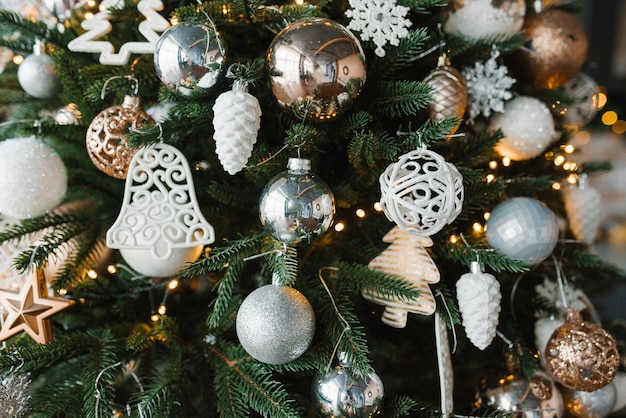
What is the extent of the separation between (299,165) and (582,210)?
→ 57 centimetres

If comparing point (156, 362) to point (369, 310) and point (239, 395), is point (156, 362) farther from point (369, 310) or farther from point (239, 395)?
point (369, 310)

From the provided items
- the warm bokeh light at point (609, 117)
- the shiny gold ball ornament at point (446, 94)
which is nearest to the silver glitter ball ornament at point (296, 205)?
the shiny gold ball ornament at point (446, 94)

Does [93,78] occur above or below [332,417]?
above

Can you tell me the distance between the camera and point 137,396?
25.1 inches

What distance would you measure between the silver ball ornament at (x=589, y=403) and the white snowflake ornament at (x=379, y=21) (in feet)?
2.05

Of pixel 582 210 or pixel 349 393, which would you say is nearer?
pixel 349 393

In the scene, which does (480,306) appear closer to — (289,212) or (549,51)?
(289,212)

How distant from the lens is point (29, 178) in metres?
0.69

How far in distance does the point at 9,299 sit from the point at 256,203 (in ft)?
1.17

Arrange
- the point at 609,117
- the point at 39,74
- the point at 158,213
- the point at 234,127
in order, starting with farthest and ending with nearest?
the point at 609,117 < the point at 39,74 < the point at 158,213 < the point at 234,127

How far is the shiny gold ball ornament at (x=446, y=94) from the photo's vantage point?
0.67 m

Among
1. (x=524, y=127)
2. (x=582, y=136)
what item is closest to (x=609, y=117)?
(x=582, y=136)

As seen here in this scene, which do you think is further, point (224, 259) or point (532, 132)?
point (532, 132)

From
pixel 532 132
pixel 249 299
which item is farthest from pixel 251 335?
pixel 532 132
